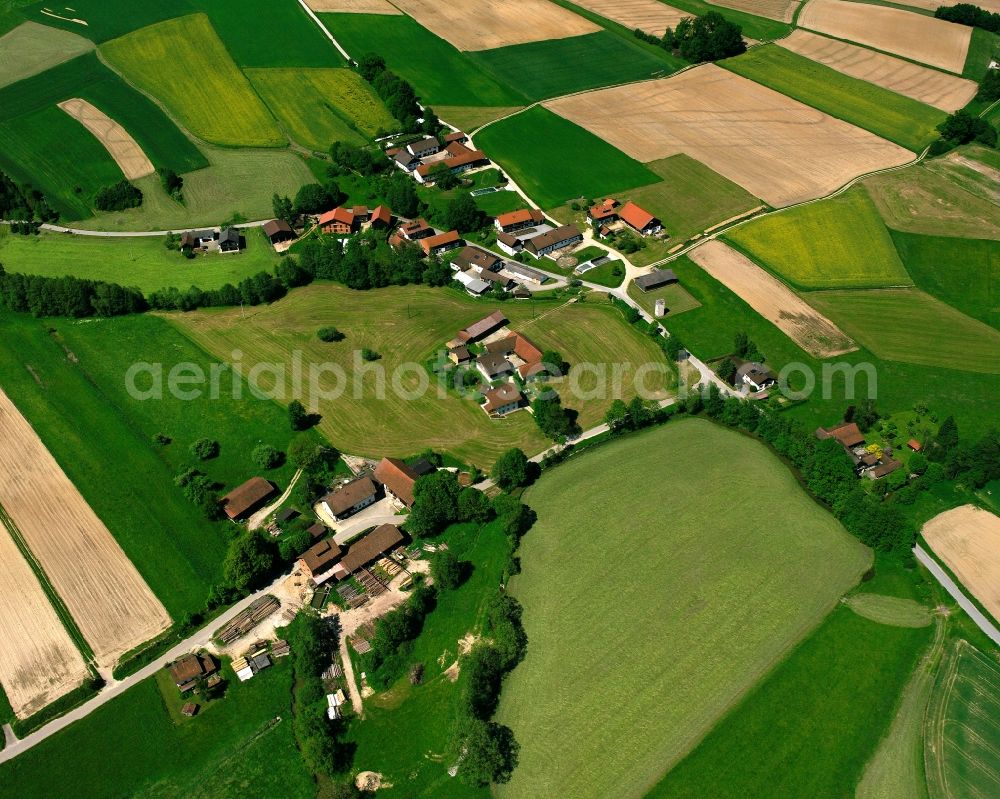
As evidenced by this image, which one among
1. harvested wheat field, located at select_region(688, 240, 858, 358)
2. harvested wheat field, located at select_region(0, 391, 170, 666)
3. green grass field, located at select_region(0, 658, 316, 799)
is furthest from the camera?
harvested wheat field, located at select_region(688, 240, 858, 358)

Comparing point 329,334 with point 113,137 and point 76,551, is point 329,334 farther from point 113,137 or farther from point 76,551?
point 113,137

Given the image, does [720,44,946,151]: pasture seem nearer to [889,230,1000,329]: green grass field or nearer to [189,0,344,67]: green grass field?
[889,230,1000,329]: green grass field

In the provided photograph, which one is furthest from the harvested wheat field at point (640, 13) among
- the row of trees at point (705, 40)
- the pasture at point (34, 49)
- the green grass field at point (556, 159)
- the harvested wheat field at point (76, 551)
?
the harvested wheat field at point (76, 551)

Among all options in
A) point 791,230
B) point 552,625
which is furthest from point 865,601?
point 791,230

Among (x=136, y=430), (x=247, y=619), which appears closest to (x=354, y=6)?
(x=136, y=430)

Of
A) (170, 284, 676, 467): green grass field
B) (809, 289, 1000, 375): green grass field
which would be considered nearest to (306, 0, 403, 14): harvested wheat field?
(170, 284, 676, 467): green grass field

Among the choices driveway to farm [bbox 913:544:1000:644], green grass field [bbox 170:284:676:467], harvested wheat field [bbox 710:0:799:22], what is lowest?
driveway to farm [bbox 913:544:1000:644]

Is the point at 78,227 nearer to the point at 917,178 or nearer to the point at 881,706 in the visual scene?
the point at 881,706
